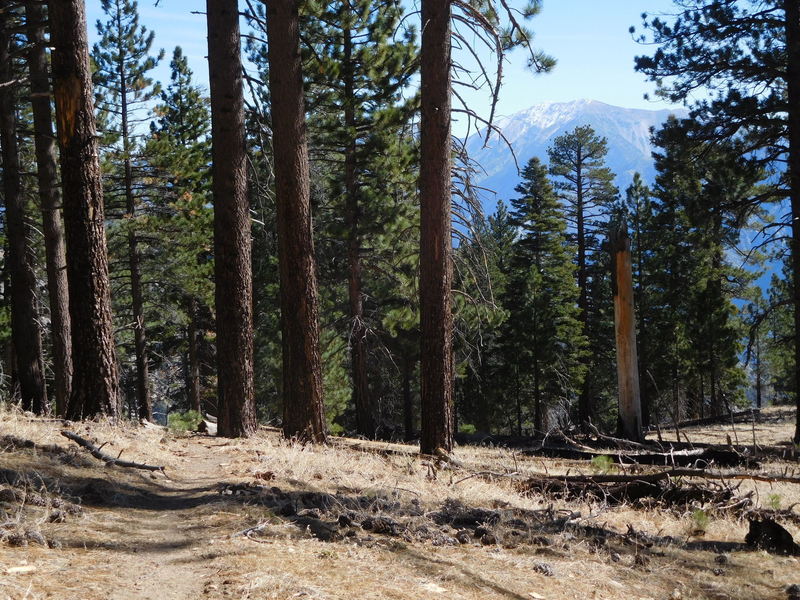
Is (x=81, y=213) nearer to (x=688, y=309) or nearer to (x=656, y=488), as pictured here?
(x=656, y=488)

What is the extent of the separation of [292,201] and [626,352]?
827cm

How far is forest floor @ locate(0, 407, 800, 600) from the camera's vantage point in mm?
3641

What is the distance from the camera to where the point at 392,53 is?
18.3 meters

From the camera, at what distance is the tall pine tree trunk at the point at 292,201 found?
9.41 metres

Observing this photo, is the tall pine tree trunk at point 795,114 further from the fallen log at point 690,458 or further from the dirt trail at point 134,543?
the dirt trail at point 134,543

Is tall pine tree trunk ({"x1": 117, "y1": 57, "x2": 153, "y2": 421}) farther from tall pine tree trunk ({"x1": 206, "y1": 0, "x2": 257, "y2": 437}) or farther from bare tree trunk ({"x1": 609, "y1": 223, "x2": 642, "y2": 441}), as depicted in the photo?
bare tree trunk ({"x1": 609, "y1": 223, "x2": 642, "y2": 441})

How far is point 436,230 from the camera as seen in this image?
1002 cm

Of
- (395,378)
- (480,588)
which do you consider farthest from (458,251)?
(395,378)

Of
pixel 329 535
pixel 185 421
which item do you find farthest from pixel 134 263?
pixel 329 535

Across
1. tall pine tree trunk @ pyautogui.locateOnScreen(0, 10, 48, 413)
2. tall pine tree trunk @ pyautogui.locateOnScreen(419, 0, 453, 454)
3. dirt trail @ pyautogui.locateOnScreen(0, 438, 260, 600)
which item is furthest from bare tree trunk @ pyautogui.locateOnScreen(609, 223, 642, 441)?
tall pine tree trunk @ pyautogui.locateOnScreen(0, 10, 48, 413)

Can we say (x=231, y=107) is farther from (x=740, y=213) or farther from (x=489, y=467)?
(x=740, y=213)

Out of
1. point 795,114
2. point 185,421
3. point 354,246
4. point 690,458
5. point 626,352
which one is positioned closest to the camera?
point 690,458

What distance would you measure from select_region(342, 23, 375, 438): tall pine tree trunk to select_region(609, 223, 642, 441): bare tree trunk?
7.16 meters

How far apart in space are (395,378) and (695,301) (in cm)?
1601
